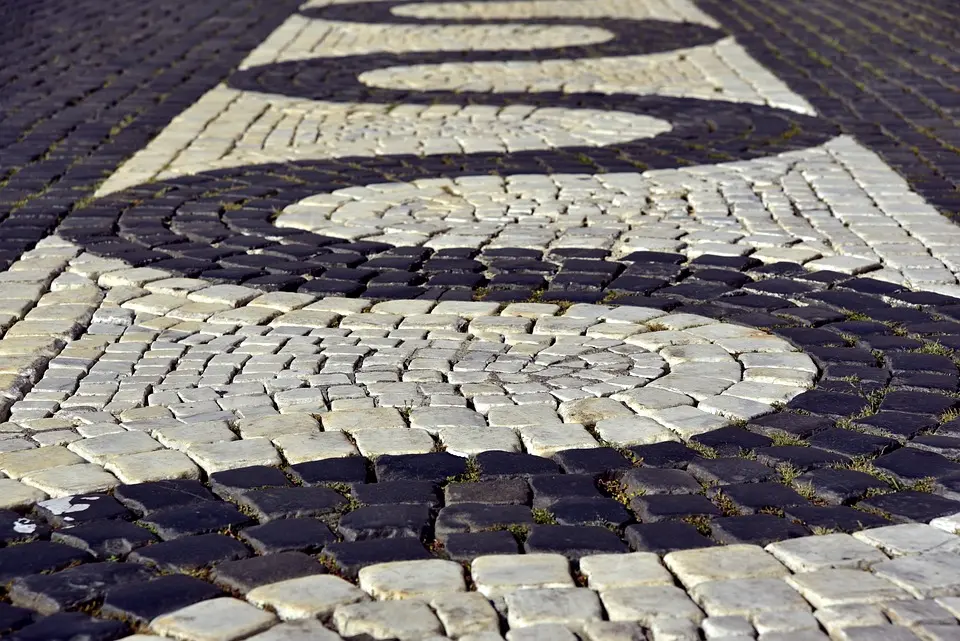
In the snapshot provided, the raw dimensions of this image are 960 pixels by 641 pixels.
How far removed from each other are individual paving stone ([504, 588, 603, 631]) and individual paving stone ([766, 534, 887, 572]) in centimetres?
50

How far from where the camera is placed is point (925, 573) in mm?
3250

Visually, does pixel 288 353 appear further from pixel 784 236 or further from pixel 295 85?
pixel 295 85

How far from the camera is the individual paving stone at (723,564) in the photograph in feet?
Result: 10.7

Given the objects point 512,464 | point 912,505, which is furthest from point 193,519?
point 912,505

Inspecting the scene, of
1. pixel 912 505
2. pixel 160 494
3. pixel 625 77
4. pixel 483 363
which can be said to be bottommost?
pixel 625 77

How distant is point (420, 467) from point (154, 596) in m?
0.98

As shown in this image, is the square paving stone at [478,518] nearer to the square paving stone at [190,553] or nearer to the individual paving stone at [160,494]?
the square paving stone at [190,553]

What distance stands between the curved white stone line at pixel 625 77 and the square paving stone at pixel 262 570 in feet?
23.0

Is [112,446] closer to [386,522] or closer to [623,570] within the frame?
[386,522]

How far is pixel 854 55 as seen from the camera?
11883 millimetres

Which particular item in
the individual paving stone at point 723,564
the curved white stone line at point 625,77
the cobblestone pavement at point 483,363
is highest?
the individual paving stone at point 723,564

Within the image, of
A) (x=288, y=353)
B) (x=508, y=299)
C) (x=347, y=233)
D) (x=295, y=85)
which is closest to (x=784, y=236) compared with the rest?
(x=508, y=299)

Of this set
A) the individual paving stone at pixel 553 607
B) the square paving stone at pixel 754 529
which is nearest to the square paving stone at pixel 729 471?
the square paving stone at pixel 754 529

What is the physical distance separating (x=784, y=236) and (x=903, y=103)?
3.71m
